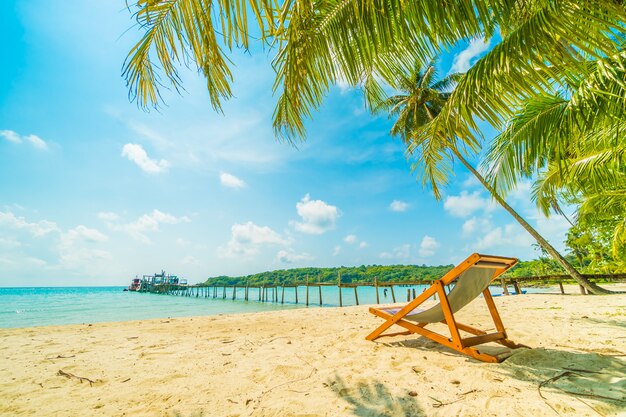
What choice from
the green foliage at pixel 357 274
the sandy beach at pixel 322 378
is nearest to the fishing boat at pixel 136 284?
the green foliage at pixel 357 274

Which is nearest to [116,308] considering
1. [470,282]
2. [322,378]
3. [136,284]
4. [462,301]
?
[322,378]

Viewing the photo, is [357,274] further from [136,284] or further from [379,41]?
[379,41]

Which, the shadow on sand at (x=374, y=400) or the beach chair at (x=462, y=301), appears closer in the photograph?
the shadow on sand at (x=374, y=400)

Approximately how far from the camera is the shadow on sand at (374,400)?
5.96ft

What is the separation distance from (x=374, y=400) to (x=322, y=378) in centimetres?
59

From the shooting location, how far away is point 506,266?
3.05 metres

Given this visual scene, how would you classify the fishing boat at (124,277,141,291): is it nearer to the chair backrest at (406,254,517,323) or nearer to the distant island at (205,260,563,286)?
the distant island at (205,260,563,286)

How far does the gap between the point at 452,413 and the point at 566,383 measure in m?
1.06

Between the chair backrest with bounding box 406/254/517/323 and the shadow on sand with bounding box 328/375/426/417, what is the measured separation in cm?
116

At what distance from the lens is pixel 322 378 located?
246 cm

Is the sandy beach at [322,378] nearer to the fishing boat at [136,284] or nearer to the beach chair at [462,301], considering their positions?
the beach chair at [462,301]

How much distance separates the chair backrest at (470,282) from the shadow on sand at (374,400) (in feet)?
3.82

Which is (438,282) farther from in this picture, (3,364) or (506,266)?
(3,364)

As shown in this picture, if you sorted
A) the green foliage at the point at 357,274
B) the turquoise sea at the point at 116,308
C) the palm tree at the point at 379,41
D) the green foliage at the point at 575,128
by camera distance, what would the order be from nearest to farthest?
the palm tree at the point at 379,41, the green foliage at the point at 575,128, the turquoise sea at the point at 116,308, the green foliage at the point at 357,274
